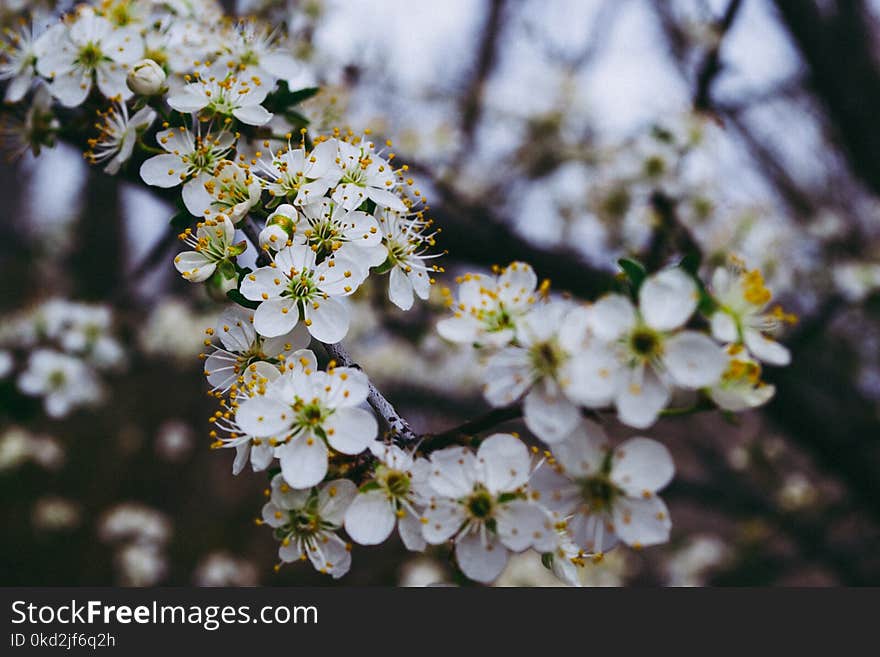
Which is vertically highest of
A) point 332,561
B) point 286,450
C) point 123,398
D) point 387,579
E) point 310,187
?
point 123,398

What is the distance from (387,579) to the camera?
13.5 feet

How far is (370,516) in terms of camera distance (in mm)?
881

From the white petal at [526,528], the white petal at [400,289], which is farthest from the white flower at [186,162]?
the white petal at [526,528]

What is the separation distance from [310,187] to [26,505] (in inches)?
171

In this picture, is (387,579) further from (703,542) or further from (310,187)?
(310,187)

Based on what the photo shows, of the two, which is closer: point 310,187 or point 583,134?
point 310,187

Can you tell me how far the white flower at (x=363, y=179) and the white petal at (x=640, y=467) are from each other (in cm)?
48

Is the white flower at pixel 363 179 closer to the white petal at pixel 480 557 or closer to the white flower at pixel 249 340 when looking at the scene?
the white flower at pixel 249 340

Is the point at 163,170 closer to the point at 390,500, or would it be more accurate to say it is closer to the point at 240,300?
the point at 240,300

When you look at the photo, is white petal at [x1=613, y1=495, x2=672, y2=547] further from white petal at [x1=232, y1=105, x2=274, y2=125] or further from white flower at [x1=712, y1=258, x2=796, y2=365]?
white petal at [x1=232, y1=105, x2=274, y2=125]

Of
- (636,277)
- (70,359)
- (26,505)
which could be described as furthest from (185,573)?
(636,277)

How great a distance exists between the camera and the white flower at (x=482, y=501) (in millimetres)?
837

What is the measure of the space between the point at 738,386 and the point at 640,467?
0.16m

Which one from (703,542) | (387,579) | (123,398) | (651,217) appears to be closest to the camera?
(651,217)
